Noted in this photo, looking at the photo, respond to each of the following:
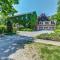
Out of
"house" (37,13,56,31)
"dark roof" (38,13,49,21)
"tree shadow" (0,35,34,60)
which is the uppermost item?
"dark roof" (38,13,49,21)

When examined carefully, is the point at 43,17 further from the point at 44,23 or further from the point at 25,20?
the point at 25,20

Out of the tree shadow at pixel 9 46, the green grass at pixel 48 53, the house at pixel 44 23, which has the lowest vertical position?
the green grass at pixel 48 53

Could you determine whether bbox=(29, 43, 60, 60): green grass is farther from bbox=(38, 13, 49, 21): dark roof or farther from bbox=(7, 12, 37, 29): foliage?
bbox=(38, 13, 49, 21): dark roof

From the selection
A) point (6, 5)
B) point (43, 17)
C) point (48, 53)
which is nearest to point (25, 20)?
point (43, 17)

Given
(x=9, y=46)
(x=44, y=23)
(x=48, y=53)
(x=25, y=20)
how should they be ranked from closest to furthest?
(x=48, y=53), (x=9, y=46), (x=25, y=20), (x=44, y=23)

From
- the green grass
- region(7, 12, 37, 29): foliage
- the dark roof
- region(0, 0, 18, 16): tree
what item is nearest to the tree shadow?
the green grass

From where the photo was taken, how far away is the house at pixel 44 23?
45.5m

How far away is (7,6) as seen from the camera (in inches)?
848

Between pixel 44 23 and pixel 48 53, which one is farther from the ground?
pixel 44 23

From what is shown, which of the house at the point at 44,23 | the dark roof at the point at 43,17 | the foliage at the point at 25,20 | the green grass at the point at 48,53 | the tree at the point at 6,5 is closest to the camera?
the green grass at the point at 48,53

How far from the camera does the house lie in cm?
4550

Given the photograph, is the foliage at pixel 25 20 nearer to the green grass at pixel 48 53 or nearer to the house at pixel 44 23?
the house at pixel 44 23

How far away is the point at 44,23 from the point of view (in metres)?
47.4

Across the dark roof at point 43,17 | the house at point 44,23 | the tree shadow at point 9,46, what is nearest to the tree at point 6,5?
the tree shadow at point 9,46
